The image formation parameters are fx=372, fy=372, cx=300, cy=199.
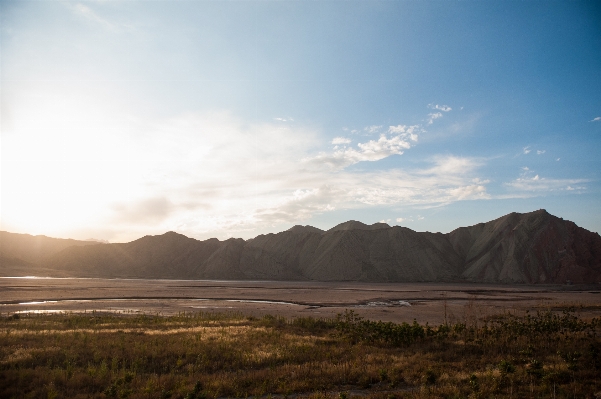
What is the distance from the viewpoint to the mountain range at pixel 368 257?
104 meters

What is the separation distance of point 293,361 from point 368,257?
4433 inches

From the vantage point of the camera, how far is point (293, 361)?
16500 mm

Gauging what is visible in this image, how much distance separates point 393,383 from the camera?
1281 cm

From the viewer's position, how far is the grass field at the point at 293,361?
12.1 meters

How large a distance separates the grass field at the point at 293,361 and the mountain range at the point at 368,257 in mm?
93217

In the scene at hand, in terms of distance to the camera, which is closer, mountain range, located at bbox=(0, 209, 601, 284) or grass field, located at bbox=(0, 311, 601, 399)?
grass field, located at bbox=(0, 311, 601, 399)

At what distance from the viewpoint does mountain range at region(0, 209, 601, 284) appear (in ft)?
341

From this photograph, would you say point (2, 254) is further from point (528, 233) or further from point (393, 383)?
point (528, 233)

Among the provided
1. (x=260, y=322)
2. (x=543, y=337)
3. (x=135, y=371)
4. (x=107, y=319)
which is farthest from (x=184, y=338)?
(x=543, y=337)

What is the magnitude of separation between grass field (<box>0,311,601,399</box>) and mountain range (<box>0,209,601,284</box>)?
93.2m

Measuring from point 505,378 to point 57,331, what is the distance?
923 inches

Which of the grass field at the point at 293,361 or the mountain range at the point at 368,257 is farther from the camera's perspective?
the mountain range at the point at 368,257

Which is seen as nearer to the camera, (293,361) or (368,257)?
(293,361)

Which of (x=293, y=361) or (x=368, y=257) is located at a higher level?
(x=368, y=257)
